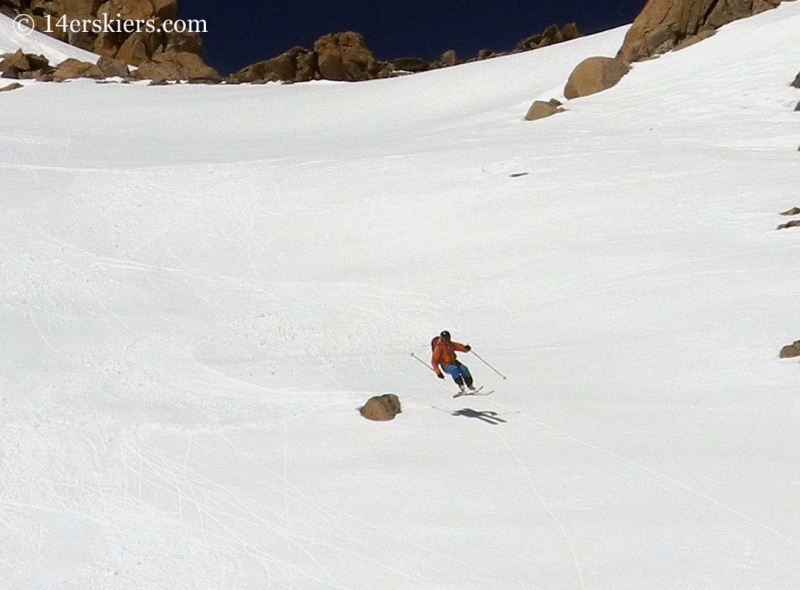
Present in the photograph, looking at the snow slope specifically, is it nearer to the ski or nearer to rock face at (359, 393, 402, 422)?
the ski

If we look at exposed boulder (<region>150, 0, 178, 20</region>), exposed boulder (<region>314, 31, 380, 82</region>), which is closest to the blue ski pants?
exposed boulder (<region>314, 31, 380, 82</region>)

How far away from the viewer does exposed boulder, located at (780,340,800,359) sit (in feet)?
51.4

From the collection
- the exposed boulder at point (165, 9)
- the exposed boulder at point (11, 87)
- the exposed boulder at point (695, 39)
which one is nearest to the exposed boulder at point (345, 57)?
the exposed boulder at point (165, 9)

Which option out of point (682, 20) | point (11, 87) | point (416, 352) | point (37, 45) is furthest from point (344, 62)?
point (416, 352)

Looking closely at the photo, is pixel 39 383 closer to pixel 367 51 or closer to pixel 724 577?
pixel 724 577

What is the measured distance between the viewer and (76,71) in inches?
2842

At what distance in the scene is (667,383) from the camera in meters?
15.8

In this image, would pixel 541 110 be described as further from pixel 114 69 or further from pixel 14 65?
pixel 14 65

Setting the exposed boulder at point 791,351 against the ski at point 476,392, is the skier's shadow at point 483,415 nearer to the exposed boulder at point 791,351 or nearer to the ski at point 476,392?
the ski at point 476,392

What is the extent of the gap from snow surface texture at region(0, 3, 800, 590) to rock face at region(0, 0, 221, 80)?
50813 mm

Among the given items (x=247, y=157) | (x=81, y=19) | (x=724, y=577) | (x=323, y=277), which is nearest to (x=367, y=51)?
(x=81, y=19)

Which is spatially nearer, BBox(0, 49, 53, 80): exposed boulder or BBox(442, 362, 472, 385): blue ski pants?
BBox(442, 362, 472, 385): blue ski pants

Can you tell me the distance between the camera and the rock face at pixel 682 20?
49219 millimetres

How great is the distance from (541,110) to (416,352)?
24.3 meters
